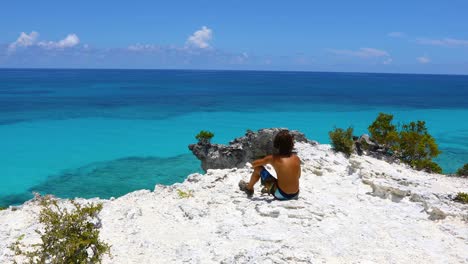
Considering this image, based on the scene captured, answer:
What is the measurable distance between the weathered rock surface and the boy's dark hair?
1.11 metres

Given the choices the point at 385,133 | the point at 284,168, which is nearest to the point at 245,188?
the point at 284,168

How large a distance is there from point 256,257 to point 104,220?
4083 millimetres

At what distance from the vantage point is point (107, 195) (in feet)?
69.7

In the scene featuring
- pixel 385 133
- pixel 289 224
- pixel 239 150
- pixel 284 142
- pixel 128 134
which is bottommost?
A: pixel 128 134

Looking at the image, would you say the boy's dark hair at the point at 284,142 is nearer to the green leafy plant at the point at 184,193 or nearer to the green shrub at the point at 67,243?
the green leafy plant at the point at 184,193

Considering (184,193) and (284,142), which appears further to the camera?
(184,193)

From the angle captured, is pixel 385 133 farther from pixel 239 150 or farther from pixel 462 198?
pixel 462 198

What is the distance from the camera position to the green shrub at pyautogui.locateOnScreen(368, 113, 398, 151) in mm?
18819

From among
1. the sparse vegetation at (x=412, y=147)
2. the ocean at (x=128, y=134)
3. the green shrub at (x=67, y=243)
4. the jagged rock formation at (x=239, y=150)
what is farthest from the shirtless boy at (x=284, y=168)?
the ocean at (x=128, y=134)

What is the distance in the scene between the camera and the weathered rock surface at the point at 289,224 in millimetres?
6841

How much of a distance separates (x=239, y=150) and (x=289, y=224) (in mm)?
11114

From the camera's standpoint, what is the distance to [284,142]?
A: 28.6 feet

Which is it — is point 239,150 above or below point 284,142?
below

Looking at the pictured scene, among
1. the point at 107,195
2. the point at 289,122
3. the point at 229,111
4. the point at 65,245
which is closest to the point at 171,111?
the point at 229,111
